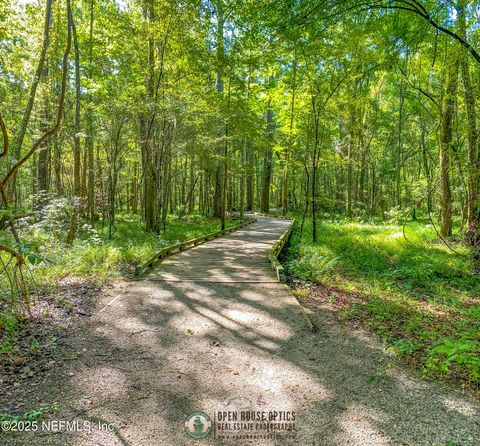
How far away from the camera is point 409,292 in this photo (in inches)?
288

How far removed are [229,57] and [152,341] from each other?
1118cm

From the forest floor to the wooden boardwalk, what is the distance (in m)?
1.68

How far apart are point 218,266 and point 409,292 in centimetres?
465

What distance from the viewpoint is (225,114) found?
43.4ft

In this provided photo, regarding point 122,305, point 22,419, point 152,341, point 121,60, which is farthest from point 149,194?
point 22,419

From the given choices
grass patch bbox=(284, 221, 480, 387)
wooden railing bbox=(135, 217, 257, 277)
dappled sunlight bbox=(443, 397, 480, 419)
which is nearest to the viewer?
dappled sunlight bbox=(443, 397, 480, 419)

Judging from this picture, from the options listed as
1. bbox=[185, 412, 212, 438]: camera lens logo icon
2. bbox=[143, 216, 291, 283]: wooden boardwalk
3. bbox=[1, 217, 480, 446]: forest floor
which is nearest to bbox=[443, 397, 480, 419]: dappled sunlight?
bbox=[1, 217, 480, 446]: forest floor

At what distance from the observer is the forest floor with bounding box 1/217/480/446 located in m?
2.71

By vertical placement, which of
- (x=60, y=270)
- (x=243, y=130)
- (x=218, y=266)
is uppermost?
(x=243, y=130)

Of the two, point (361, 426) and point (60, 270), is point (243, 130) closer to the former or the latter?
point (60, 270)

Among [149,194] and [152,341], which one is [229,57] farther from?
[152,341]

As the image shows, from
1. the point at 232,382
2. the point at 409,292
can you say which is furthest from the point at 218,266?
the point at 232,382

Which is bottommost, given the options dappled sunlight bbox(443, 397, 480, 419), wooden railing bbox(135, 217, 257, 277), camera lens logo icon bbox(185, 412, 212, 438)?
camera lens logo icon bbox(185, 412, 212, 438)

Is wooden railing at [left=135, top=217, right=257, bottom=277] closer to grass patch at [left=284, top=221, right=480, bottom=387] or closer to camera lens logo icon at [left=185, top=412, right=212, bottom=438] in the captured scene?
grass patch at [left=284, top=221, right=480, bottom=387]
